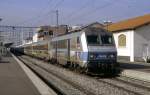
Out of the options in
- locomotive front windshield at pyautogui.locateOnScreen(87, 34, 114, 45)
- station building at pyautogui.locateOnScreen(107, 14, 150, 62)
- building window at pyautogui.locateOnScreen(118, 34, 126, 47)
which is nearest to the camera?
locomotive front windshield at pyautogui.locateOnScreen(87, 34, 114, 45)

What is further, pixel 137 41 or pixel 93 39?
pixel 137 41

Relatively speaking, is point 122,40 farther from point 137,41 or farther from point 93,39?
point 93,39

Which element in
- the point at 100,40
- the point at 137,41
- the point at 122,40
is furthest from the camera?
the point at 122,40

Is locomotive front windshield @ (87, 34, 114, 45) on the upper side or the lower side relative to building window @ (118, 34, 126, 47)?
lower

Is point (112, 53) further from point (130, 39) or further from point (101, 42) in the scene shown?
point (130, 39)

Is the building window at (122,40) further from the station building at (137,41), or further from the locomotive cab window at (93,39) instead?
the locomotive cab window at (93,39)

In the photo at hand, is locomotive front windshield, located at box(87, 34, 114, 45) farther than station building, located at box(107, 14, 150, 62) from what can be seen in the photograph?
No

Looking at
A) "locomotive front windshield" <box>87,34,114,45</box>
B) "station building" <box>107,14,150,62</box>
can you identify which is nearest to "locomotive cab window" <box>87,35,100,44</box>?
"locomotive front windshield" <box>87,34,114,45</box>

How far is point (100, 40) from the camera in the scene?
2484 centimetres

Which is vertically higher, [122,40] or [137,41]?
[122,40]

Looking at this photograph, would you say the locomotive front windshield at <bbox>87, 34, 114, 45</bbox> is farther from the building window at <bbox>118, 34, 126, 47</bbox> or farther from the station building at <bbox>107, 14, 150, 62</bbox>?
the building window at <bbox>118, 34, 126, 47</bbox>

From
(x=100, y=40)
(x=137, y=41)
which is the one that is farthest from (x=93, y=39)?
(x=137, y=41)

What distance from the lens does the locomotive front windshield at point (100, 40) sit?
24.7 metres

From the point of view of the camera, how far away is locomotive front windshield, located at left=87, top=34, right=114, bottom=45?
24.7 m
